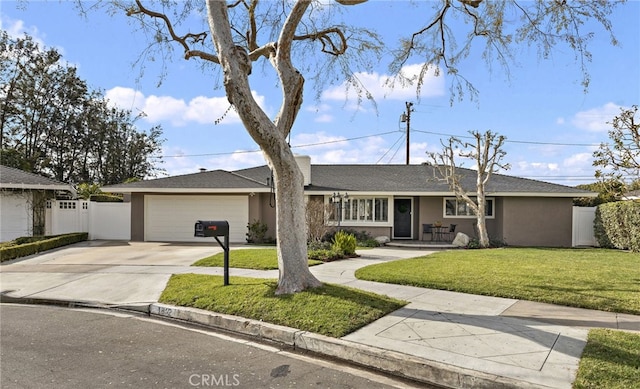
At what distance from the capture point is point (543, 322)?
586cm

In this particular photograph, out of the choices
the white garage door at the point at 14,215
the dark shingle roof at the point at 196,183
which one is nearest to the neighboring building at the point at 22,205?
the white garage door at the point at 14,215

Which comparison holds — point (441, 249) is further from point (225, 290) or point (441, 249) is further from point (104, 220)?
point (104, 220)

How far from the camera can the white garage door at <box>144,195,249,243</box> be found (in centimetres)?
1875

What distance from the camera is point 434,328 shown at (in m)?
5.55

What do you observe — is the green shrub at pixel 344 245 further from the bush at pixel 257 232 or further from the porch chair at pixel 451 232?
the porch chair at pixel 451 232

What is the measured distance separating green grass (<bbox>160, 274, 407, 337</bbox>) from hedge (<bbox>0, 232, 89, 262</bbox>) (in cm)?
817

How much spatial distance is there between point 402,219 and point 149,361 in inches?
630

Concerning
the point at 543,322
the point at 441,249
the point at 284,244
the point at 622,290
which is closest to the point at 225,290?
the point at 284,244

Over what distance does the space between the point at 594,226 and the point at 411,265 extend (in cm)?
1192

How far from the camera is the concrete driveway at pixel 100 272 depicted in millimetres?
8250

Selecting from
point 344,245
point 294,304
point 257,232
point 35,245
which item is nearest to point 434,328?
point 294,304

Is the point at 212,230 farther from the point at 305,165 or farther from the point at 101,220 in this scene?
the point at 101,220

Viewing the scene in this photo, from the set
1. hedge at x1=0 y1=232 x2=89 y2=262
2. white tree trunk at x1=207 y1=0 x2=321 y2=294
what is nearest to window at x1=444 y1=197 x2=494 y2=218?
white tree trunk at x1=207 y1=0 x2=321 y2=294

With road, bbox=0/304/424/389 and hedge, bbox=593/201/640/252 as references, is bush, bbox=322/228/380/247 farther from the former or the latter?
road, bbox=0/304/424/389
